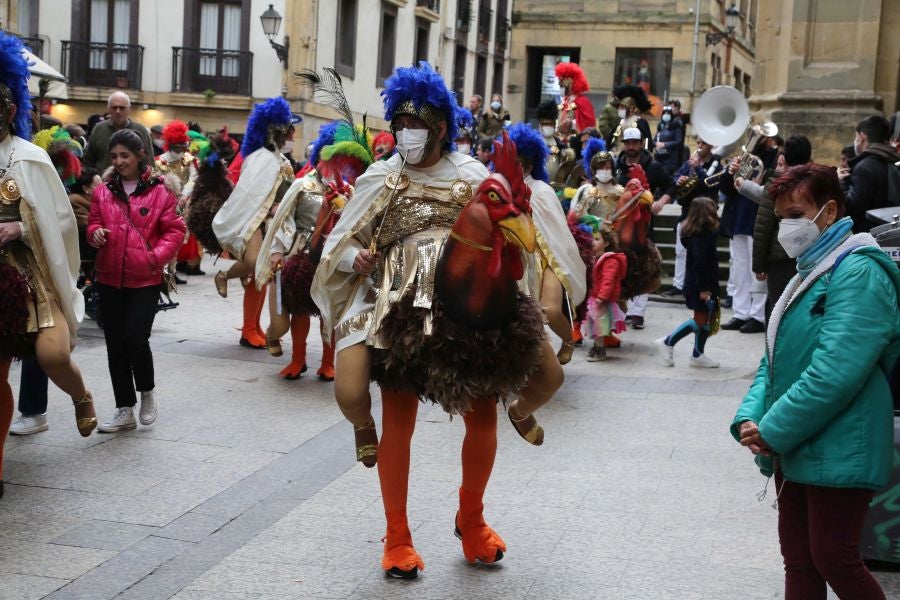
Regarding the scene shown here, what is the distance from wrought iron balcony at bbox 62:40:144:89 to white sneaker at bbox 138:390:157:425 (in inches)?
974

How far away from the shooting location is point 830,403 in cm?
355

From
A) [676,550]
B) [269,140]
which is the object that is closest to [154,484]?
[676,550]

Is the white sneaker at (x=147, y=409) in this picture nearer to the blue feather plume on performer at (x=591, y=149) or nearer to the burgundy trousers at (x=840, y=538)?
the burgundy trousers at (x=840, y=538)

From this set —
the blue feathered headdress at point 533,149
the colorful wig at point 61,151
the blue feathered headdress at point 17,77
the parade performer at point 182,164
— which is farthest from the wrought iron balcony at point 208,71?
the blue feathered headdress at point 17,77

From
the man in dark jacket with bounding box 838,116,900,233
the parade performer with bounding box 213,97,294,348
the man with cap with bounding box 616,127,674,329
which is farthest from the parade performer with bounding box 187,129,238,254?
the man in dark jacket with bounding box 838,116,900,233

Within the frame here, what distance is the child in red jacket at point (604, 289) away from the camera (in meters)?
10.9

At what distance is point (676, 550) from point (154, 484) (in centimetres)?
270

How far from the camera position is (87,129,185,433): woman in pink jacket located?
7.05 meters

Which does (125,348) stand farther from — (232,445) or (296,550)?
(296,550)

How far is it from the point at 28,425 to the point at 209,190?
4908 millimetres

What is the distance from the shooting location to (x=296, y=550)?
515 centimetres

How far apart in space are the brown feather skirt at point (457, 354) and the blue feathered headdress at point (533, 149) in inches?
126

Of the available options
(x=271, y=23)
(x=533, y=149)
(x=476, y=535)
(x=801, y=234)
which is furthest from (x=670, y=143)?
(x=801, y=234)

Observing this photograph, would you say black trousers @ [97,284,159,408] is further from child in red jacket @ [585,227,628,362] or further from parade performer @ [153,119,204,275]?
parade performer @ [153,119,204,275]
